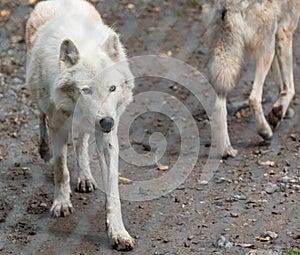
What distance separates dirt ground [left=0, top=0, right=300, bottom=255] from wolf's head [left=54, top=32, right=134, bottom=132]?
0.77 meters

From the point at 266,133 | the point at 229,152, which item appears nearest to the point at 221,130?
the point at 229,152

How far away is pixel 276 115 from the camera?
648 centimetres

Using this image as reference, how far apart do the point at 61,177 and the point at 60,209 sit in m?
0.21

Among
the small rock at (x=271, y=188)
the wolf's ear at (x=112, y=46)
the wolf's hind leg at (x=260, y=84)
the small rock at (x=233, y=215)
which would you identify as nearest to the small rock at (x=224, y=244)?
the small rock at (x=233, y=215)

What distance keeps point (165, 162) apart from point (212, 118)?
18.9 inches

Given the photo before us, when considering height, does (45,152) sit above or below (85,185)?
below

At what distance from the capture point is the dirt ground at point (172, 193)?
16.6ft

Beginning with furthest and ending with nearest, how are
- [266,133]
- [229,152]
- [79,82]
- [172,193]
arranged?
1. [266,133]
2. [229,152]
3. [172,193]
4. [79,82]

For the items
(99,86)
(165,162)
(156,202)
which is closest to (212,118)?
(165,162)

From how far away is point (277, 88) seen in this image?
7.15 m

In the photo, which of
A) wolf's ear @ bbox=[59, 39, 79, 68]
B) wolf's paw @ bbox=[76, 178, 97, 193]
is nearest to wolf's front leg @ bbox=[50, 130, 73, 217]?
wolf's paw @ bbox=[76, 178, 97, 193]

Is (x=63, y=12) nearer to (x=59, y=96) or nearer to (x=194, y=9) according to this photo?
(x=59, y=96)

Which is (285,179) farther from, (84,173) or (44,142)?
(44,142)

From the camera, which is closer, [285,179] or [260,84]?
[285,179]
